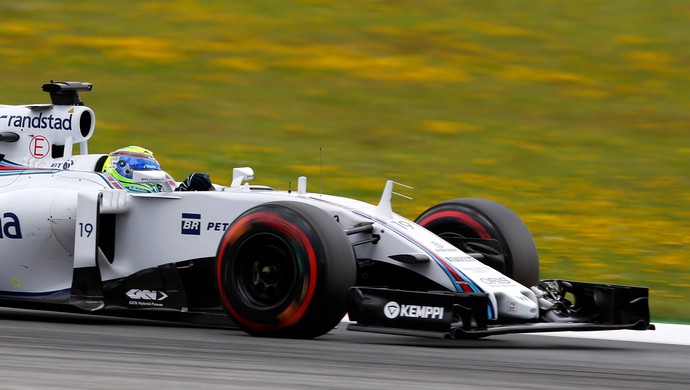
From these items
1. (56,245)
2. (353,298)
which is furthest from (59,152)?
(353,298)

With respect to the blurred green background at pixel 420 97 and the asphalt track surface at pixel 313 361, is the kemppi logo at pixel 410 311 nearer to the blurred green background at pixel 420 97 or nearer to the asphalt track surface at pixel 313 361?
the asphalt track surface at pixel 313 361

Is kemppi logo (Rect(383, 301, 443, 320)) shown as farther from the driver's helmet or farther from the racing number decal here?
the driver's helmet

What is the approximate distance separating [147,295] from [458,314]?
236 centimetres

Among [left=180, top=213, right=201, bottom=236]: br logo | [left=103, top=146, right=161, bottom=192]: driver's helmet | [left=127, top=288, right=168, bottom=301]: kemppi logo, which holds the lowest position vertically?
[left=127, top=288, right=168, bottom=301]: kemppi logo

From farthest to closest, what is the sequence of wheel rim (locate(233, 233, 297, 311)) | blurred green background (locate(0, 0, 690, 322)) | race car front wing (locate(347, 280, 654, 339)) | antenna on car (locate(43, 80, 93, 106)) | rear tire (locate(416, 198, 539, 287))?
blurred green background (locate(0, 0, 690, 322)) < antenna on car (locate(43, 80, 93, 106)) < rear tire (locate(416, 198, 539, 287)) < wheel rim (locate(233, 233, 297, 311)) < race car front wing (locate(347, 280, 654, 339))

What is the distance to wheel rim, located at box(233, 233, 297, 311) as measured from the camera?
24.8 ft

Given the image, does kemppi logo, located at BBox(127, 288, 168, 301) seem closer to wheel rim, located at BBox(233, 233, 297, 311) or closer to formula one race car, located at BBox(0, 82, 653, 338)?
formula one race car, located at BBox(0, 82, 653, 338)

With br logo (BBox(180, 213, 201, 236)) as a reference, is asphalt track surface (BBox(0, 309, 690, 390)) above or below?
below

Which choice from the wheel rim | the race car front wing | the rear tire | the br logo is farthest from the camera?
the rear tire

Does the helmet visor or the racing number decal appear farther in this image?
the helmet visor

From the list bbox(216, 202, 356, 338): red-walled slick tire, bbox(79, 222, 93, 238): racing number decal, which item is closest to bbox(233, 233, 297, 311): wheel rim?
bbox(216, 202, 356, 338): red-walled slick tire

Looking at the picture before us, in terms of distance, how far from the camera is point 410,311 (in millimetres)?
7223

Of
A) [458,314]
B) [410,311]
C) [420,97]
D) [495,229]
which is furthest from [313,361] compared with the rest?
[420,97]

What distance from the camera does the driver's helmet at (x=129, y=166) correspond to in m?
9.02
